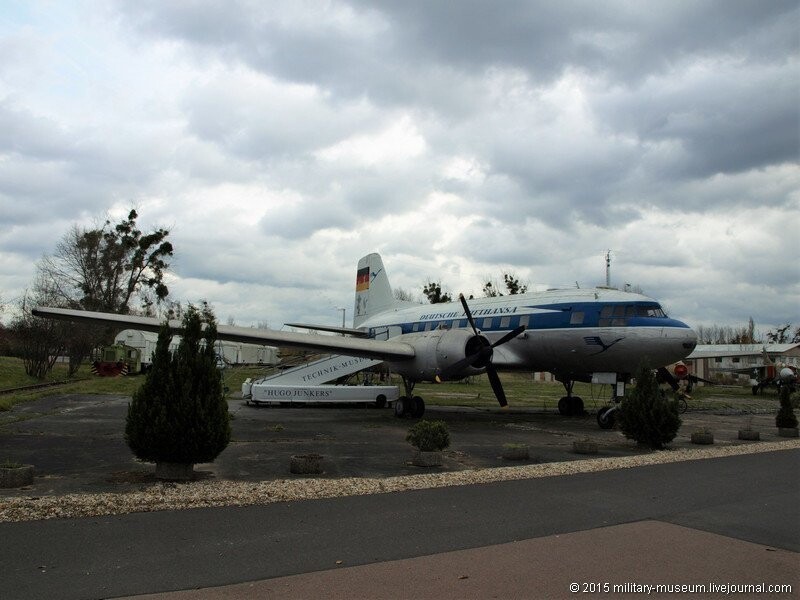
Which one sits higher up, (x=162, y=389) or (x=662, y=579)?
(x=162, y=389)

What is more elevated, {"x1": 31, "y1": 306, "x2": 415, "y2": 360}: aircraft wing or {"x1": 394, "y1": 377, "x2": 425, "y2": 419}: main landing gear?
{"x1": 31, "y1": 306, "x2": 415, "y2": 360}: aircraft wing

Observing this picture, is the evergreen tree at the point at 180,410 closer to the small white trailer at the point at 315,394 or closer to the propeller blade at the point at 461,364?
the propeller blade at the point at 461,364

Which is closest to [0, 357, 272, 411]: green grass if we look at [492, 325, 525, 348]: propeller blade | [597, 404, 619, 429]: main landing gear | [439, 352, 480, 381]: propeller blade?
[439, 352, 480, 381]: propeller blade

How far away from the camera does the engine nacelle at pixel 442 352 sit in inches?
703

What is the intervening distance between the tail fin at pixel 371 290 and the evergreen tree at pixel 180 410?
64.3ft

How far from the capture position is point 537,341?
19.3 metres

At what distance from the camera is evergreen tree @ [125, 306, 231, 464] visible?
8516 mm

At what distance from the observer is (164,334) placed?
9094 mm

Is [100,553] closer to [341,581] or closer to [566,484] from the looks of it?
[341,581]

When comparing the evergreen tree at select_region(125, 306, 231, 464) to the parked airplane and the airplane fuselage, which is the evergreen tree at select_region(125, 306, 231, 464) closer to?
the parked airplane

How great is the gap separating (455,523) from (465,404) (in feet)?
66.9

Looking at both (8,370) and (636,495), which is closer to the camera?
(636,495)

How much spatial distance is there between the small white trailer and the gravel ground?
14.2 metres

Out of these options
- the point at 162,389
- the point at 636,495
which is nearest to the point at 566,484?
→ the point at 636,495
